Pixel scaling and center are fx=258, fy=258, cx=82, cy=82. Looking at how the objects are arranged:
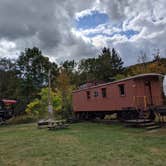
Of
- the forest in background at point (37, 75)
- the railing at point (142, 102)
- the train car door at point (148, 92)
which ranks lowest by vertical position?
the railing at point (142, 102)

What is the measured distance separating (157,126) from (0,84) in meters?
35.8

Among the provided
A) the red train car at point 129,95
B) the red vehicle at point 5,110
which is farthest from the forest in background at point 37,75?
the red train car at point 129,95

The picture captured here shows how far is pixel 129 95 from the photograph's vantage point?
16.0 m

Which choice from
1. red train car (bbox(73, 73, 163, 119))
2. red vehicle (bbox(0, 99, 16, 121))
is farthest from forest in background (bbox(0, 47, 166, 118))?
red train car (bbox(73, 73, 163, 119))

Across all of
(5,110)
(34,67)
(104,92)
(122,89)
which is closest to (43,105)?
(5,110)

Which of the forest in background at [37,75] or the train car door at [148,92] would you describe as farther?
the forest in background at [37,75]

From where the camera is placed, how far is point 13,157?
7.59 metres

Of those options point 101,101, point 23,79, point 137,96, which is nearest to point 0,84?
point 23,79

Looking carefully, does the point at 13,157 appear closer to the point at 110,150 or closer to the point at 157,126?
the point at 110,150

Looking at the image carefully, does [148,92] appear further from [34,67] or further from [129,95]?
[34,67]

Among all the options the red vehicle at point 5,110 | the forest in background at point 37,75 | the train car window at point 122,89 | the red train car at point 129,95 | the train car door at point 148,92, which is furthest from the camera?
the forest in background at point 37,75

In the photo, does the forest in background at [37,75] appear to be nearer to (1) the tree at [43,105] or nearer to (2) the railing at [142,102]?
(1) the tree at [43,105]

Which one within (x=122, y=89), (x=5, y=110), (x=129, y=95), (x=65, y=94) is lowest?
(x=5, y=110)

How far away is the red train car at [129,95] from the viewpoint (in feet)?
51.5
